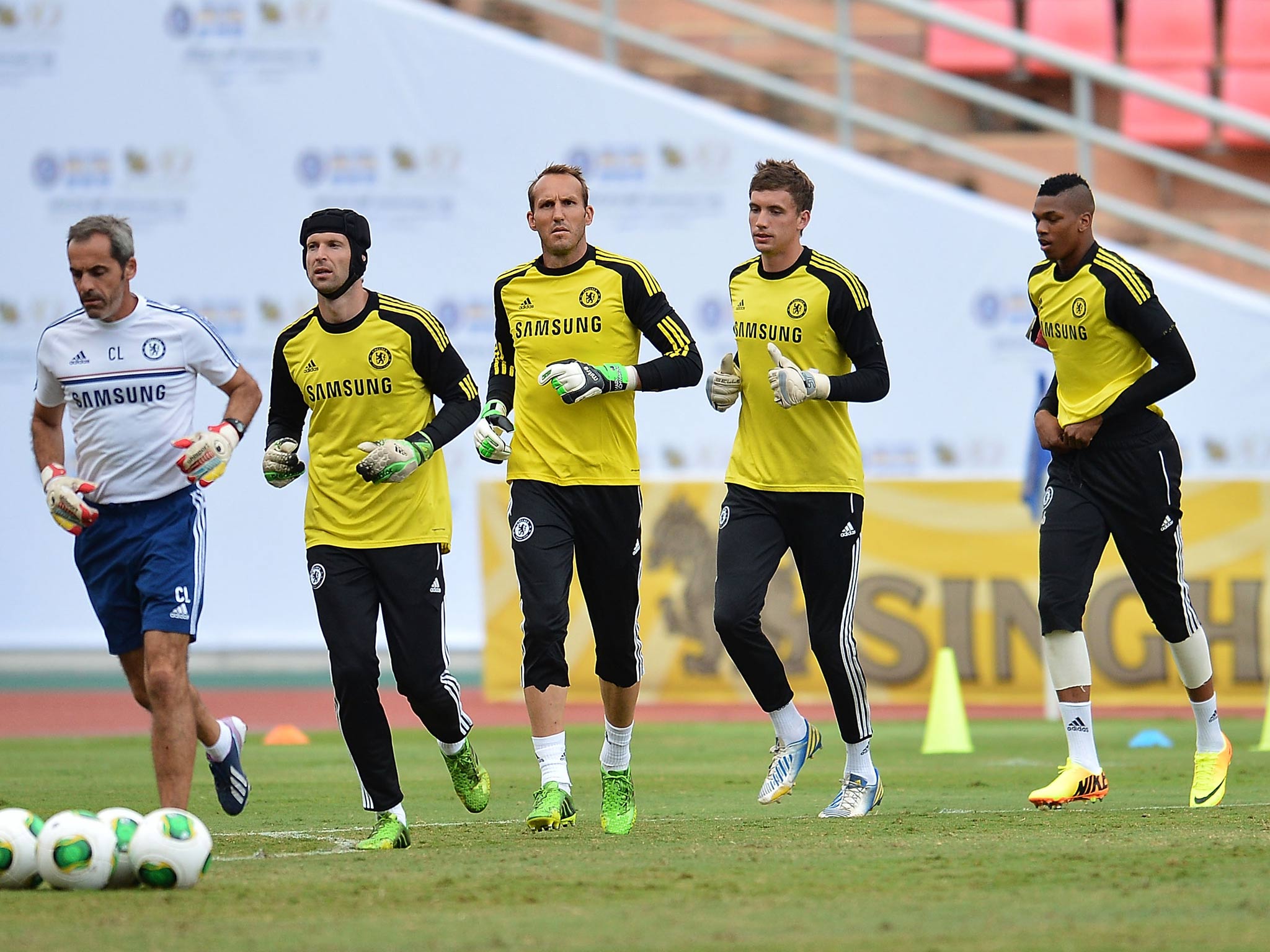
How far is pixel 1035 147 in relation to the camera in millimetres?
19031

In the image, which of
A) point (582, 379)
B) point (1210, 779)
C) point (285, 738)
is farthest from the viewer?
point (285, 738)

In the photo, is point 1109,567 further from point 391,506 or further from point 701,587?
point 391,506

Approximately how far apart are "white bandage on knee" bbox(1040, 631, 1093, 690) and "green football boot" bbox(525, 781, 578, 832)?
2220 mm

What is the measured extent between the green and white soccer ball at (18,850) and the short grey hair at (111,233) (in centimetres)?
223

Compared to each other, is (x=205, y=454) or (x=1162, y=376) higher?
(x=1162, y=376)

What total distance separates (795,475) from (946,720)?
15.7ft

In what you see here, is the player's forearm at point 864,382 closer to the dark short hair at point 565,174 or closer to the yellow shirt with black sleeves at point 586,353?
the yellow shirt with black sleeves at point 586,353

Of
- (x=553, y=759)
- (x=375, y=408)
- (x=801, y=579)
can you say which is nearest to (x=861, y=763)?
(x=801, y=579)

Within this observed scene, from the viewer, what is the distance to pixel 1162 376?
760 centimetres

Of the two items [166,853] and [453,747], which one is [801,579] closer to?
[453,747]

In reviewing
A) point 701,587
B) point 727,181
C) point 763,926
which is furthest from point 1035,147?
point 763,926

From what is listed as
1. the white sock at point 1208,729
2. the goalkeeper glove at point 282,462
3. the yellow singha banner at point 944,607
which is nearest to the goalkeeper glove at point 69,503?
the goalkeeper glove at point 282,462

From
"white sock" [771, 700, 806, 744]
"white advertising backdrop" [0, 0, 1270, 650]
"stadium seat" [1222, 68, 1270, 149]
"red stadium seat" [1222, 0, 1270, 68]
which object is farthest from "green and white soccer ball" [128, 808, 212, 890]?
"red stadium seat" [1222, 0, 1270, 68]

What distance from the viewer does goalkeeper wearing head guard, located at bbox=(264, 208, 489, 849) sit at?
6957mm
